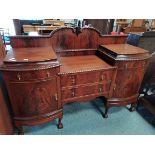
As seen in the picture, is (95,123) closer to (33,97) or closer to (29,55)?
(33,97)

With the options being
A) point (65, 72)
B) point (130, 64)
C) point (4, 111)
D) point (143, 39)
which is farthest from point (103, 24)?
point (4, 111)

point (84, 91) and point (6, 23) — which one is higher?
point (6, 23)

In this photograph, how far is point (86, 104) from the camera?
6.95ft

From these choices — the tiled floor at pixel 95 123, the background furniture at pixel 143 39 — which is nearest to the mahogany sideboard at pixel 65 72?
the tiled floor at pixel 95 123

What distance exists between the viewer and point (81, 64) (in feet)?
4.99

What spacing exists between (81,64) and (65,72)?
26 centimetres

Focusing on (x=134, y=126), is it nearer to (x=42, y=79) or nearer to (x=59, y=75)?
(x=59, y=75)

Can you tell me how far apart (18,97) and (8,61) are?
0.35m

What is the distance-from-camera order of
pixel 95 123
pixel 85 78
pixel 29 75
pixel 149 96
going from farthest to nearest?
pixel 149 96 → pixel 95 123 → pixel 85 78 → pixel 29 75

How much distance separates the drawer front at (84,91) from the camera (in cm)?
147

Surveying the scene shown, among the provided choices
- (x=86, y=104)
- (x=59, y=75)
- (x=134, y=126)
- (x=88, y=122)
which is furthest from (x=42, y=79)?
(x=134, y=126)

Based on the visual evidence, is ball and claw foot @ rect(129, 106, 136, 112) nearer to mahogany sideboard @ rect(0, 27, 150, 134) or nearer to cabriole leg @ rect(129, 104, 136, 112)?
cabriole leg @ rect(129, 104, 136, 112)

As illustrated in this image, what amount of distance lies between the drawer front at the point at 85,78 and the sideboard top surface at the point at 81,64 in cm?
5

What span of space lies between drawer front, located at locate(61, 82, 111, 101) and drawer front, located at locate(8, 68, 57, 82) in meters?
0.28
